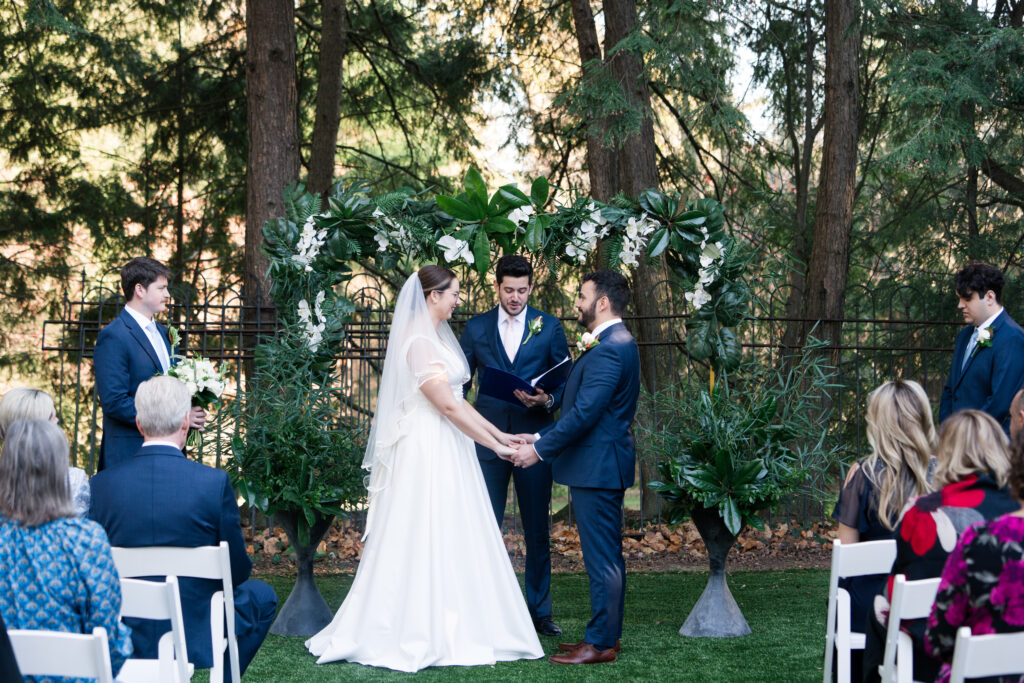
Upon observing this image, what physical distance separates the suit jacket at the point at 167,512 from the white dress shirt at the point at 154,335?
5.34ft

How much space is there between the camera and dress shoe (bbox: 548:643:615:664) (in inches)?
177

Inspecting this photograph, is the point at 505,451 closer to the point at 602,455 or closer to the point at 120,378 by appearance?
the point at 602,455

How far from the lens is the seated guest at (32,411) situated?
341 centimetres

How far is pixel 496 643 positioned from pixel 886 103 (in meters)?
7.16

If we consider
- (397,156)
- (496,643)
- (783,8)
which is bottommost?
(496,643)

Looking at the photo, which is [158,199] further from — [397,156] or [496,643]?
[496,643]

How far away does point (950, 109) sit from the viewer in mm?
6973

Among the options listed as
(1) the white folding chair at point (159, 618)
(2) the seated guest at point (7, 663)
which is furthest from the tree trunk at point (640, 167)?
(2) the seated guest at point (7, 663)

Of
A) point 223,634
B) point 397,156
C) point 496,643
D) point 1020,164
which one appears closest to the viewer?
point 223,634

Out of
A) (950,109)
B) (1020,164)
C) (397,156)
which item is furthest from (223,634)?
(397,156)

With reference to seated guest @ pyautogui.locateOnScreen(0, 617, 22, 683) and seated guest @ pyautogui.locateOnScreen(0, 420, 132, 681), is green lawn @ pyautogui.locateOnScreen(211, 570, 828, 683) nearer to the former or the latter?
seated guest @ pyautogui.locateOnScreen(0, 420, 132, 681)

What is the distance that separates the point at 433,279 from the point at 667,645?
2193 millimetres

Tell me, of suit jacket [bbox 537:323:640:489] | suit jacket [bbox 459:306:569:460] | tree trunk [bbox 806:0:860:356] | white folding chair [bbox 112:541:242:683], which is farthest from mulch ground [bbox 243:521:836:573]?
white folding chair [bbox 112:541:242:683]

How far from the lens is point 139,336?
184 inches
